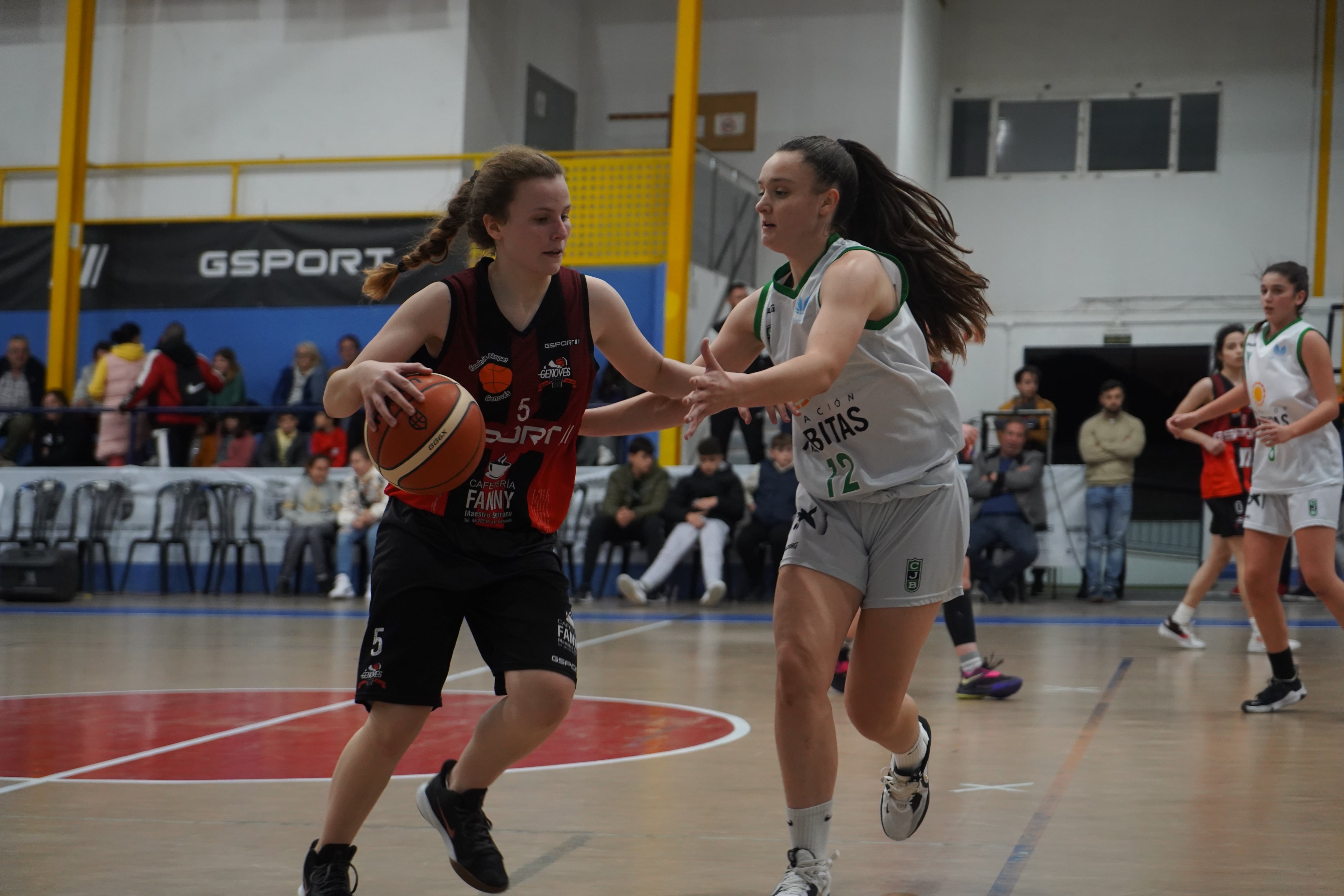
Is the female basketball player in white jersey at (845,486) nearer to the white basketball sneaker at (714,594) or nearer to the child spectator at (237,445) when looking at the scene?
the white basketball sneaker at (714,594)

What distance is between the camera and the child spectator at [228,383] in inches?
596

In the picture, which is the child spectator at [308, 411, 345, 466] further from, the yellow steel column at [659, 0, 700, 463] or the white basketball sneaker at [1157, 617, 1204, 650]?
the white basketball sneaker at [1157, 617, 1204, 650]

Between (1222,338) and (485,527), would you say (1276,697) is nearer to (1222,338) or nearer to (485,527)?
(1222,338)

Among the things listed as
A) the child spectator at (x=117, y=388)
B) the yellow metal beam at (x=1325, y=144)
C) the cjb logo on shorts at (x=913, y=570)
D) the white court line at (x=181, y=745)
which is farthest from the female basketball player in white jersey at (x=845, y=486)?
the yellow metal beam at (x=1325, y=144)

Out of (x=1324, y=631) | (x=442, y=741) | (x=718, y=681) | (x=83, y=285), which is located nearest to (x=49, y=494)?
(x=83, y=285)

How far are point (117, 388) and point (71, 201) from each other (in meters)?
2.94

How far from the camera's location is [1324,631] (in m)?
9.86

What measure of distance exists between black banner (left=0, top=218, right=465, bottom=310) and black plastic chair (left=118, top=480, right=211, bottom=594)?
311 centimetres

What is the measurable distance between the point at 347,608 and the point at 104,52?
9.01 metres

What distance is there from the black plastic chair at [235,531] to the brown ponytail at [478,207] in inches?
431

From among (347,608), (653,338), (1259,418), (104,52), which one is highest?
(104,52)

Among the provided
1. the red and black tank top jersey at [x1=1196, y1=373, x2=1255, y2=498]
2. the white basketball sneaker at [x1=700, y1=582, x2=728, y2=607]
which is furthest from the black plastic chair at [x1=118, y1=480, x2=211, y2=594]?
the red and black tank top jersey at [x1=1196, y1=373, x2=1255, y2=498]

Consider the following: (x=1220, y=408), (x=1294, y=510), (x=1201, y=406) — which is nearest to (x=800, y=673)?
(x=1294, y=510)

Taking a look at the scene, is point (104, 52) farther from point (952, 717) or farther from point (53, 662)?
point (952, 717)
